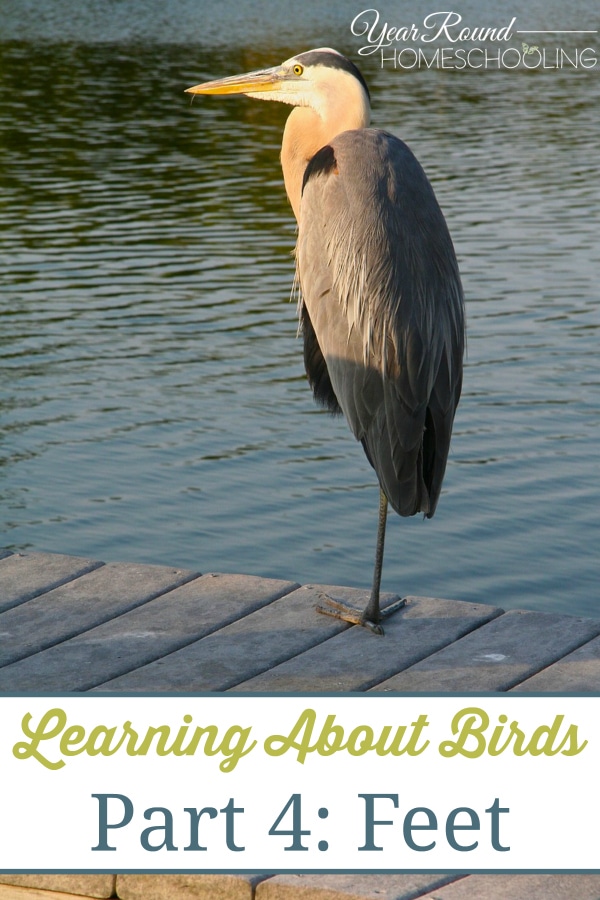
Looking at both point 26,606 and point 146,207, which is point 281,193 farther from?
point 26,606

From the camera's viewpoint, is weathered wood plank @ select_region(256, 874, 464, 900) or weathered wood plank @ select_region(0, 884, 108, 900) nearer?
weathered wood plank @ select_region(256, 874, 464, 900)

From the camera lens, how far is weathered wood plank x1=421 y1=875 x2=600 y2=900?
3.13 metres

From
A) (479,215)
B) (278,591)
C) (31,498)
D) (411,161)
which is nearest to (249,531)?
(31,498)

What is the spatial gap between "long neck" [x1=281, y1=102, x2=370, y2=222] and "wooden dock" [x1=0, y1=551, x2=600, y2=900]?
4.70ft

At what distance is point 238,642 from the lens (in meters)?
4.31

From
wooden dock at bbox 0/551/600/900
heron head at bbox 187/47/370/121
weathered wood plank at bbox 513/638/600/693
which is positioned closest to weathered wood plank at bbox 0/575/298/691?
wooden dock at bbox 0/551/600/900

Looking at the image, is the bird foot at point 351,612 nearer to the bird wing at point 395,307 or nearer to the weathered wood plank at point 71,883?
the bird wing at point 395,307

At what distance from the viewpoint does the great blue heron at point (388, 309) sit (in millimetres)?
4492

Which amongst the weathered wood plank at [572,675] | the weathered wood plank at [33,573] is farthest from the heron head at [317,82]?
the weathered wood plank at [572,675]

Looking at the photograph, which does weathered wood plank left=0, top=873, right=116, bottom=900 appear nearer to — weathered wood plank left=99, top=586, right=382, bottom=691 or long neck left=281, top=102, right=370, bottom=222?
weathered wood plank left=99, top=586, right=382, bottom=691

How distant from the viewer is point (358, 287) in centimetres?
457

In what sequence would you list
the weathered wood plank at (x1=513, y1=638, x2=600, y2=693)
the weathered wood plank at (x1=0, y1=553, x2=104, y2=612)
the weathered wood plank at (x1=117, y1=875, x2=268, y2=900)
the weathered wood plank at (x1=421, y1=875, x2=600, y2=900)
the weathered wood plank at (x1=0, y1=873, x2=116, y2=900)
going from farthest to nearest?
the weathered wood plank at (x1=0, y1=553, x2=104, y2=612) < the weathered wood plank at (x1=513, y1=638, x2=600, y2=693) < the weathered wood plank at (x1=0, y1=873, x2=116, y2=900) < the weathered wood plank at (x1=117, y1=875, x2=268, y2=900) < the weathered wood plank at (x1=421, y1=875, x2=600, y2=900)

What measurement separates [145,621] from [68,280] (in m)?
7.70

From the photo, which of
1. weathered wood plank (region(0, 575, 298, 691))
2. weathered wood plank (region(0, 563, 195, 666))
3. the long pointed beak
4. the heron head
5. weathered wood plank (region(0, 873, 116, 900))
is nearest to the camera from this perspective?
weathered wood plank (region(0, 873, 116, 900))
